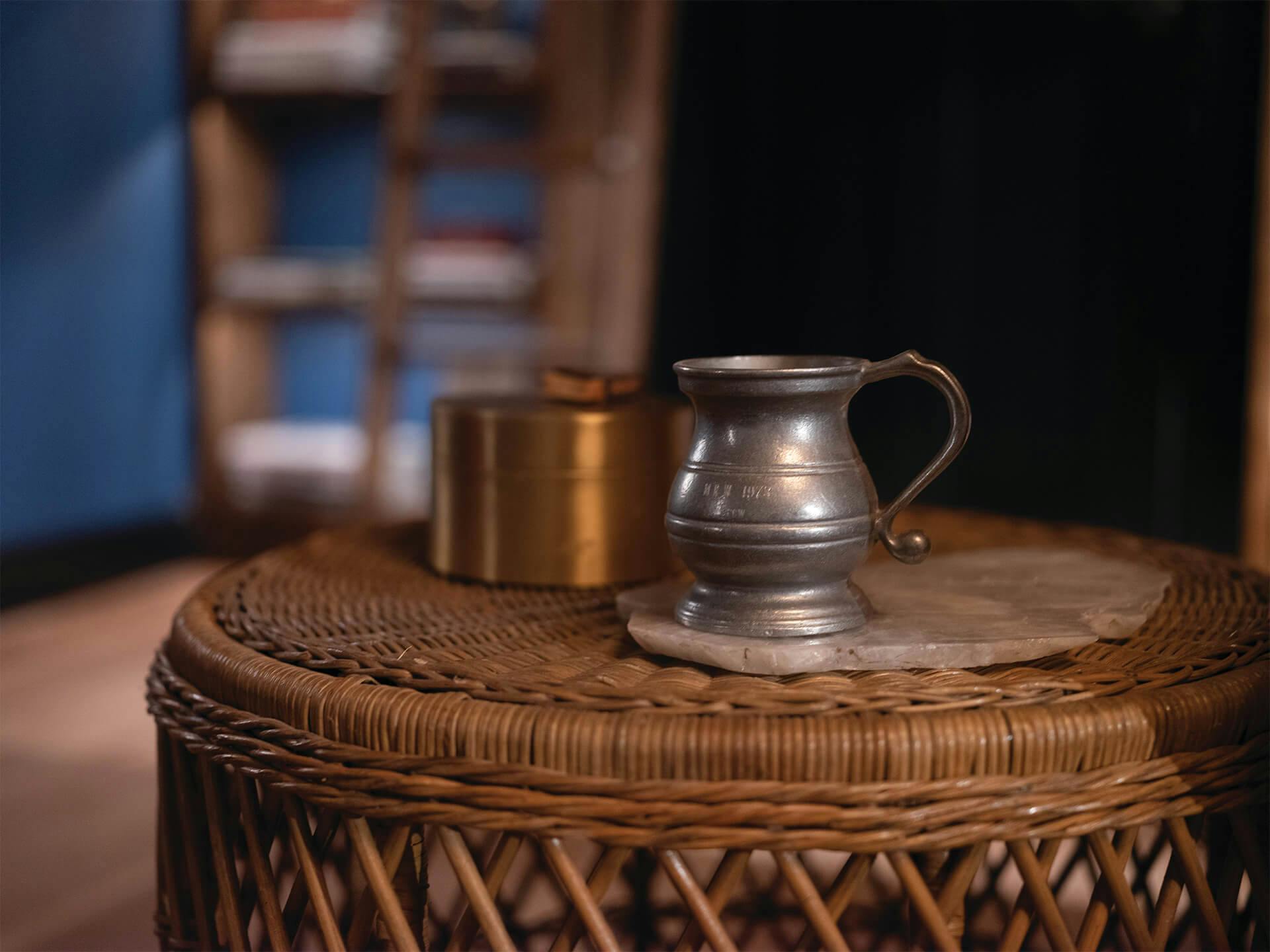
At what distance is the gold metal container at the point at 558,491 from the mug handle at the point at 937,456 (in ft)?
0.73

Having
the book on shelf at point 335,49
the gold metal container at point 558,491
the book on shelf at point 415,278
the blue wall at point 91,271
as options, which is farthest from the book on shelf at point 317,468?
the gold metal container at point 558,491

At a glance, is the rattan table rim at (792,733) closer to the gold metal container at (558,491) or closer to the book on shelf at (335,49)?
the gold metal container at (558,491)

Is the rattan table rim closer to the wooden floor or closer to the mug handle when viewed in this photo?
the mug handle

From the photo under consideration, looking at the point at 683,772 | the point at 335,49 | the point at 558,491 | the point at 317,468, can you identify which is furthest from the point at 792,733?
the point at 335,49

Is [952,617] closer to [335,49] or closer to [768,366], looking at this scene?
[768,366]

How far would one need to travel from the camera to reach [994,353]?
7.18ft

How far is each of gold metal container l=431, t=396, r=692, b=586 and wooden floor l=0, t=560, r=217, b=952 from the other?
656 millimetres

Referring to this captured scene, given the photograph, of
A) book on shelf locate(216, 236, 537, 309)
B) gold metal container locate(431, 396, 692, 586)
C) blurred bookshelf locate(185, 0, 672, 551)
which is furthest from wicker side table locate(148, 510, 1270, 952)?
book on shelf locate(216, 236, 537, 309)

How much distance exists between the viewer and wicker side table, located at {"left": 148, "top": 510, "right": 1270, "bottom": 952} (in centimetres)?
48

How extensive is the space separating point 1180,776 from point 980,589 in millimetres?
226

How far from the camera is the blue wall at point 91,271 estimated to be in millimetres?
2289

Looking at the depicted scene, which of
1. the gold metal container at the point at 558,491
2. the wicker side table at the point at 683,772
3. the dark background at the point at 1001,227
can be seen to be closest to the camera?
the wicker side table at the point at 683,772

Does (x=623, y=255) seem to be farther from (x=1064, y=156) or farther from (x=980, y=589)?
(x=980, y=589)

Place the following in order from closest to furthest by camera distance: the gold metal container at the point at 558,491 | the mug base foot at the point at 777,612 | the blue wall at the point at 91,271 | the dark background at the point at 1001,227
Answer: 1. the mug base foot at the point at 777,612
2. the gold metal container at the point at 558,491
3. the dark background at the point at 1001,227
4. the blue wall at the point at 91,271
